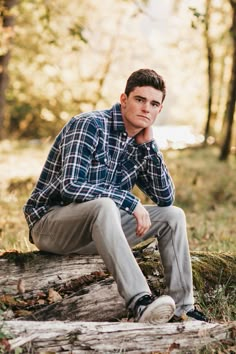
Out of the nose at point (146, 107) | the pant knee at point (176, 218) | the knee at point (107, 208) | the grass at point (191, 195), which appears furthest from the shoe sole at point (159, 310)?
the grass at point (191, 195)

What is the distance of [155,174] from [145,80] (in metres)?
0.70

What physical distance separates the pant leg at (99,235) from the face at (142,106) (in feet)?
2.29

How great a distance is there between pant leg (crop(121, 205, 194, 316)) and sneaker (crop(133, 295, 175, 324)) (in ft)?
1.39

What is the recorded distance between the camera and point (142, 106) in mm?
4512

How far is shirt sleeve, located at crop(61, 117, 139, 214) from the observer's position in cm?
425

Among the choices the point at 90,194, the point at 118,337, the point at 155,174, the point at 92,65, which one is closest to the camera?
the point at 118,337

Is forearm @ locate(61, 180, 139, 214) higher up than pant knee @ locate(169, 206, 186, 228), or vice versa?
forearm @ locate(61, 180, 139, 214)

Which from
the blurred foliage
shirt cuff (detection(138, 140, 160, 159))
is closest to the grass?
shirt cuff (detection(138, 140, 160, 159))

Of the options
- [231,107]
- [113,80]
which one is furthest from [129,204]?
[113,80]

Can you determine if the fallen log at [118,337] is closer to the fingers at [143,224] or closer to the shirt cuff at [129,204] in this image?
the fingers at [143,224]

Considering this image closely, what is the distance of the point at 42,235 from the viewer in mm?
4551

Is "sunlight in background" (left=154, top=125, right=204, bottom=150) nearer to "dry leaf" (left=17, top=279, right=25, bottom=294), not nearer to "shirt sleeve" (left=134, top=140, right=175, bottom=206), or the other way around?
"shirt sleeve" (left=134, top=140, right=175, bottom=206)

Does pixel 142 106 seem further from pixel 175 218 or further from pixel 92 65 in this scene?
pixel 92 65

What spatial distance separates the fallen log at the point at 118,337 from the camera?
3.70m
